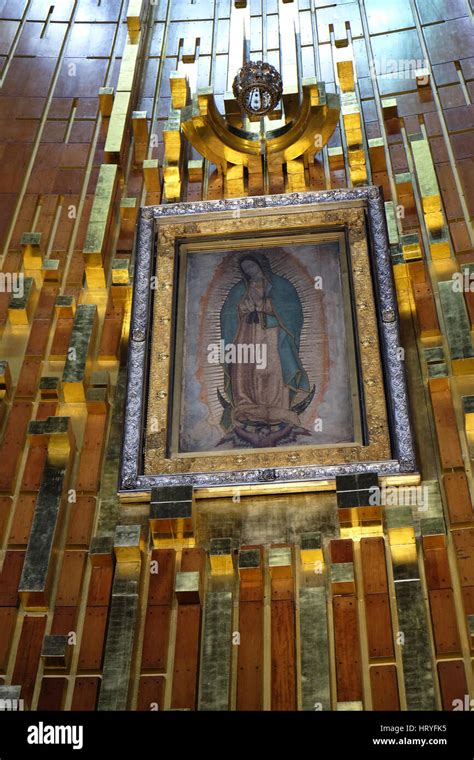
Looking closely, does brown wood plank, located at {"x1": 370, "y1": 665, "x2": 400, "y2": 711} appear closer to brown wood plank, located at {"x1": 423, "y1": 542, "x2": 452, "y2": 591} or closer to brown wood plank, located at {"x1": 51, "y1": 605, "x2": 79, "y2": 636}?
brown wood plank, located at {"x1": 423, "y1": 542, "x2": 452, "y2": 591}

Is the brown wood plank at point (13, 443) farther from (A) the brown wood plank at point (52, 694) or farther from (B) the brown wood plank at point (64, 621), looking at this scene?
(A) the brown wood plank at point (52, 694)

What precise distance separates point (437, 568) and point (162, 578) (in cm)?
173

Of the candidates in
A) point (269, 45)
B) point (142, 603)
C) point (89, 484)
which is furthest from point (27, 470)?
point (269, 45)

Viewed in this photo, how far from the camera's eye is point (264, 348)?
8250 millimetres

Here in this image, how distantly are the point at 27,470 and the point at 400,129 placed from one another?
179 inches

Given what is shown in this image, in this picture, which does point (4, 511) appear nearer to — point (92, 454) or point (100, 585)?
point (92, 454)

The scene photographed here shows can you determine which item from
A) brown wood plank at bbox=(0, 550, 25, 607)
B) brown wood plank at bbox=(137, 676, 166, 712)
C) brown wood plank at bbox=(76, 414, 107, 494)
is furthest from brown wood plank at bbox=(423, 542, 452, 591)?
brown wood plank at bbox=(0, 550, 25, 607)

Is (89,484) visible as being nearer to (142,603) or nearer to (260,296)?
(142,603)

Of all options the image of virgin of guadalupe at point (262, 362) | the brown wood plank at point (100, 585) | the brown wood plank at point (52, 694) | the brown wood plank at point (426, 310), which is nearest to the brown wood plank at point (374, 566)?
the image of virgin of guadalupe at point (262, 362)

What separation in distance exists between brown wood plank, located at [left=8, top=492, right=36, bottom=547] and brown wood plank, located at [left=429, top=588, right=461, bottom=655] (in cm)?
263

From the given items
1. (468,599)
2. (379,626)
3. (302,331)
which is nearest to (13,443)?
(302,331)

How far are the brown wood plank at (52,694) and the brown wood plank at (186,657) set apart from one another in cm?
66

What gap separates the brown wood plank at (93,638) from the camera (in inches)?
265

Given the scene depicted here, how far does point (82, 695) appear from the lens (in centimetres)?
659
